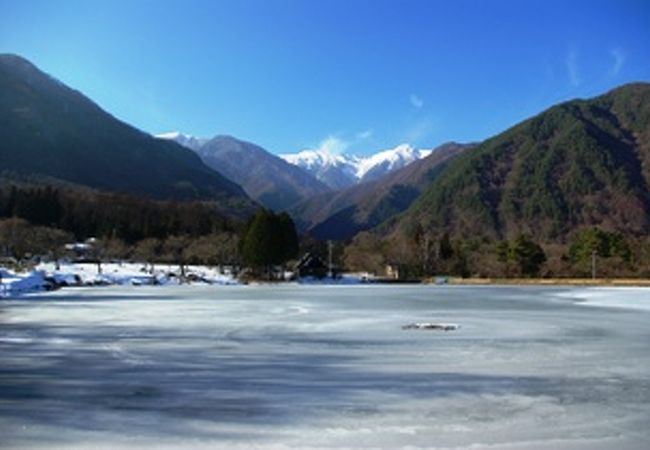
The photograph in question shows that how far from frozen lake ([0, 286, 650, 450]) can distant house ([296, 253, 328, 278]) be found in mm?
66994

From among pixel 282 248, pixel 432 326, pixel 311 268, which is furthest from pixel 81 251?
pixel 432 326

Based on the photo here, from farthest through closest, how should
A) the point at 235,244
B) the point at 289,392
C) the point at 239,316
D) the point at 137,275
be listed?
the point at 235,244
the point at 137,275
the point at 239,316
the point at 289,392

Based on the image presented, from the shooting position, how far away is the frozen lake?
6.62 metres

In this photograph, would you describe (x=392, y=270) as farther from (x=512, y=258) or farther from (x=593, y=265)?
(x=593, y=265)

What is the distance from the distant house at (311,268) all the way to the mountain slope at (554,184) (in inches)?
3288

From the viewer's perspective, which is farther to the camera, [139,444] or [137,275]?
[137,275]

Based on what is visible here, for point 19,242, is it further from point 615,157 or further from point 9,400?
point 615,157

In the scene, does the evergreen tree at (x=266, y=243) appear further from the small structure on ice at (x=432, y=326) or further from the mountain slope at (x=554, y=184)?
the mountain slope at (x=554, y=184)

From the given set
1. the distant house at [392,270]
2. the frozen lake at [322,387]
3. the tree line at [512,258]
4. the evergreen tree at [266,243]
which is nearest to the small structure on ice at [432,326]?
the frozen lake at [322,387]

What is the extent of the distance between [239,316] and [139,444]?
15.8 meters

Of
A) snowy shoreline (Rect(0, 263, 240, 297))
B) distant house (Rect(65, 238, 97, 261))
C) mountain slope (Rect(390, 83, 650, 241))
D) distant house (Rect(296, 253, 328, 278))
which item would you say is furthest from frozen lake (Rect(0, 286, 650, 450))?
mountain slope (Rect(390, 83, 650, 241))

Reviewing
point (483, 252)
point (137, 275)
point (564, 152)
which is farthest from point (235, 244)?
point (564, 152)

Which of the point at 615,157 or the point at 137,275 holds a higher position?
the point at 615,157

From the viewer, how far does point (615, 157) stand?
177750 millimetres
